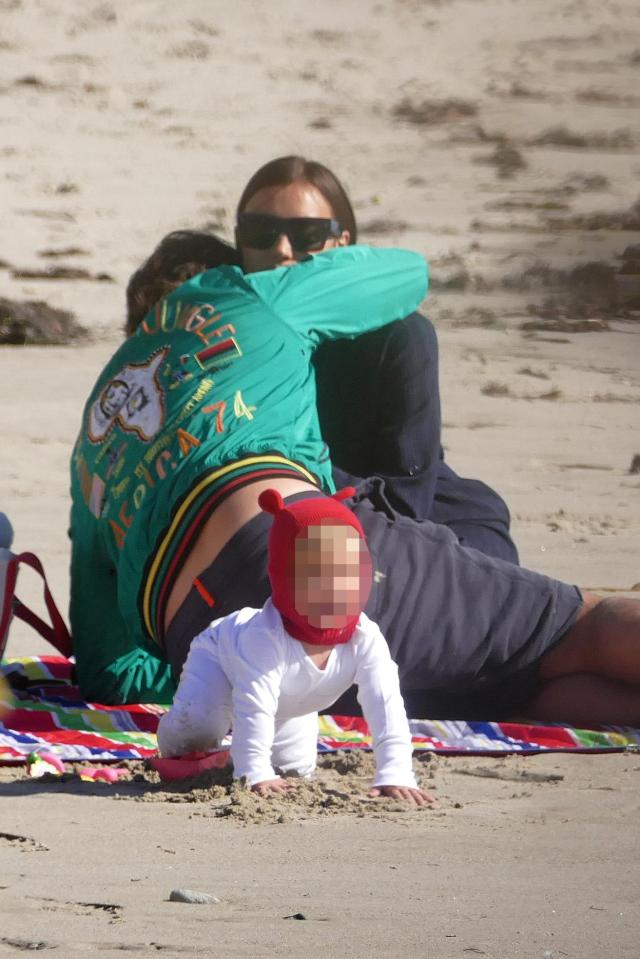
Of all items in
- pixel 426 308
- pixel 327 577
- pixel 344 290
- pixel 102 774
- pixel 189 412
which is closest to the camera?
pixel 327 577

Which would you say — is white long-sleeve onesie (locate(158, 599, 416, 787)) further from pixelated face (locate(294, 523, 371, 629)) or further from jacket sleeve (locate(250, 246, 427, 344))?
jacket sleeve (locate(250, 246, 427, 344))

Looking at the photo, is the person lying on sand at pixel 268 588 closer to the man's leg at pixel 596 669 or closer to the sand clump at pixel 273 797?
the man's leg at pixel 596 669

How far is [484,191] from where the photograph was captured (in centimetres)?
1079

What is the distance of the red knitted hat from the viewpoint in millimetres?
3129

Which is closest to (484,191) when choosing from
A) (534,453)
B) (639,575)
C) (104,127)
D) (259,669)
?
(104,127)

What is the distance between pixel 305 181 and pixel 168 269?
49cm

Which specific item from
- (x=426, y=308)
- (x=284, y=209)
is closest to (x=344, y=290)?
(x=284, y=209)

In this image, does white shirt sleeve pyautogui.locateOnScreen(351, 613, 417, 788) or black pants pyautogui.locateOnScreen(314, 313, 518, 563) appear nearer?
white shirt sleeve pyautogui.locateOnScreen(351, 613, 417, 788)

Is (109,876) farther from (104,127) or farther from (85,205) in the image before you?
(104,127)

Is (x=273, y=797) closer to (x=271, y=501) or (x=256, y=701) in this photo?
(x=256, y=701)

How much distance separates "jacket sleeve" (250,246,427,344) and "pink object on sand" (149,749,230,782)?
87 cm

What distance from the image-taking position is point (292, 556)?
123 inches

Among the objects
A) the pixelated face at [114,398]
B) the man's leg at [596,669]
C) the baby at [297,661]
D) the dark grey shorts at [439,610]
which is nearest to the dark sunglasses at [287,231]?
the pixelated face at [114,398]

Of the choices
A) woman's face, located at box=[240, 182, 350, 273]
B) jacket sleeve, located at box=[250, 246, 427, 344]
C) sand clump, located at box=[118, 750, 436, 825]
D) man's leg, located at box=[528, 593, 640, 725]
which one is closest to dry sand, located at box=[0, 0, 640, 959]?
sand clump, located at box=[118, 750, 436, 825]
